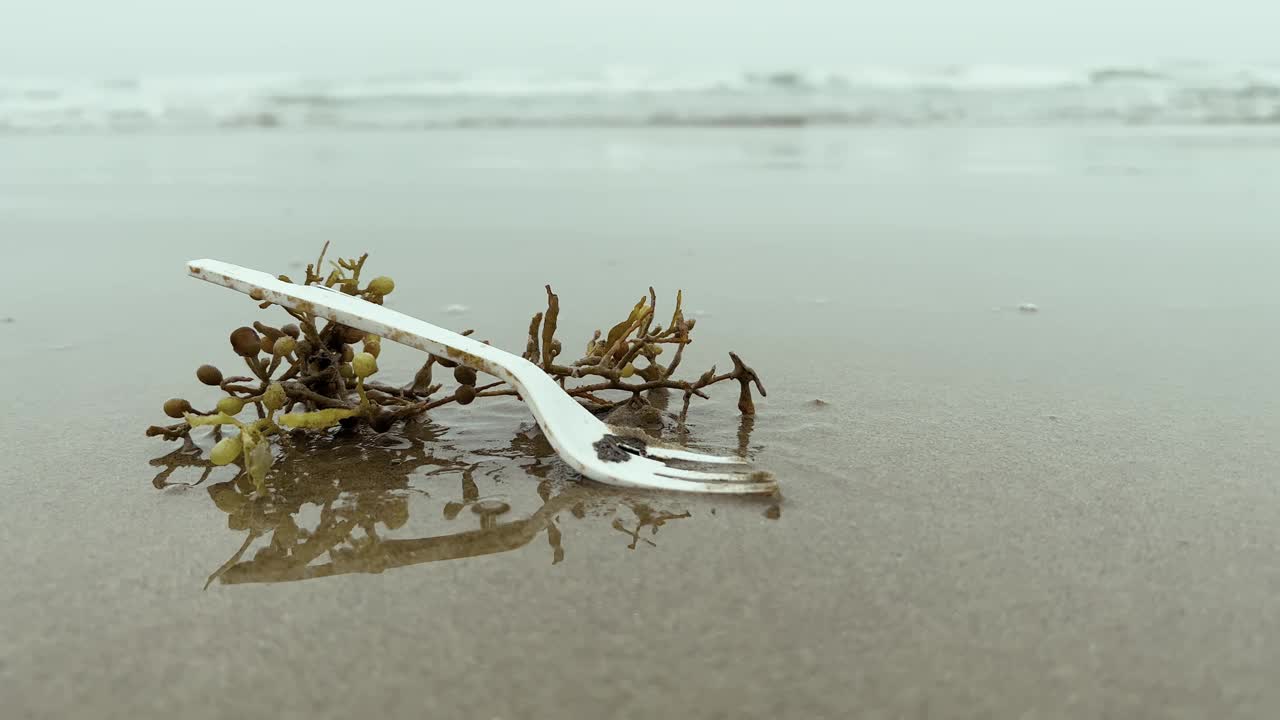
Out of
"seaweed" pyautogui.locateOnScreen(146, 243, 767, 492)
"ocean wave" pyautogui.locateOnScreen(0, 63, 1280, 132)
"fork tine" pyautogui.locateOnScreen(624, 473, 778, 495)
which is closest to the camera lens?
"fork tine" pyautogui.locateOnScreen(624, 473, 778, 495)

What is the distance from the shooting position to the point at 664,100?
1573 centimetres

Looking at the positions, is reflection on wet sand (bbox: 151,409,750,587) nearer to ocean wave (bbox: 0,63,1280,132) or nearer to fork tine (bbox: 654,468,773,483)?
fork tine (bbox: 654,468,773,483)

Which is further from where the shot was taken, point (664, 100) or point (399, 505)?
point (664, 100)

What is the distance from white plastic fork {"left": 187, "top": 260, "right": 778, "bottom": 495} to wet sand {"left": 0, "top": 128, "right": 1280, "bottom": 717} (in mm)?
45

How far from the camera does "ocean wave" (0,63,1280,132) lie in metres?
13.0

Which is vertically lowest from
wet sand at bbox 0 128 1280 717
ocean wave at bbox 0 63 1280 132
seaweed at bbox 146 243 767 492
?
wet sand at bbox 0 128 1280 717

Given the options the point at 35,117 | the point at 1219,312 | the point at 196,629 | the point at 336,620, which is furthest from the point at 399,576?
the point at 35,117

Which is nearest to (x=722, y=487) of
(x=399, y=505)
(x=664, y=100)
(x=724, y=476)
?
(x=724, y=476)

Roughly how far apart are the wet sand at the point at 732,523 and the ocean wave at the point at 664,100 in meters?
9.46

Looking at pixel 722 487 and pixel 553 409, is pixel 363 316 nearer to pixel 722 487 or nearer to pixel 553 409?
pixel 553 409

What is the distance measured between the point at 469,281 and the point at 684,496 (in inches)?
88.0

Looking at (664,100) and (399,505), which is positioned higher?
(664,100)

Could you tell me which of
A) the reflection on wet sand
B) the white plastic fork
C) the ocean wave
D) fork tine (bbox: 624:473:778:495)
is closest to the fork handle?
the white plastic fork

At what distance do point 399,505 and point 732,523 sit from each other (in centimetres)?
51
